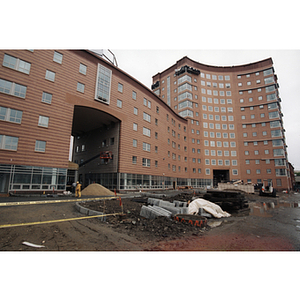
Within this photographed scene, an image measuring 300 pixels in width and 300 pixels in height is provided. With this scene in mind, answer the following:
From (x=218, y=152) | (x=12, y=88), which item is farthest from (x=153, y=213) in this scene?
(x=218, y=152)

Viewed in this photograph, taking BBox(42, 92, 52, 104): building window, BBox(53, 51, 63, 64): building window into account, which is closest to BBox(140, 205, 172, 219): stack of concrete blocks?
BBox(42, 92, 52, 104): building window

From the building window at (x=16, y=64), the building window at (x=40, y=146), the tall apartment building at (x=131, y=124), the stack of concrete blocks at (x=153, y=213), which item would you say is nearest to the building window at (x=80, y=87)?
the tall apartment building at (x=131, y=124)

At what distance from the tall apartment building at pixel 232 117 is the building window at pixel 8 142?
44013 millimetres

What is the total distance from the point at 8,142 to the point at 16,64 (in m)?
9.36

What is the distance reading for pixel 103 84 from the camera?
93.9 ft

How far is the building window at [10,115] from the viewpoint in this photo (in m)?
18.7

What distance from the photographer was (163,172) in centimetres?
3947

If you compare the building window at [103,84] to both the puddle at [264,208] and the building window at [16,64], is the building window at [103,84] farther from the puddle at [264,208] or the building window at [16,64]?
the puddle at [264,208]

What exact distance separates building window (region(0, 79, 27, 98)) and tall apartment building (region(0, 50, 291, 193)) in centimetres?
9

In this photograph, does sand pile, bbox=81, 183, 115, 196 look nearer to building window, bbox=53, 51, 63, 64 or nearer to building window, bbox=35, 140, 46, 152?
building window, bbox=35, 140, 46, 152

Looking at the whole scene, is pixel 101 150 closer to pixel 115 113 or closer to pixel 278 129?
pixel 115 113

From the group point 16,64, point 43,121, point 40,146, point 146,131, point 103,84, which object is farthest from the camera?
point 146,131

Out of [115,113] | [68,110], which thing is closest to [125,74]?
[115,113]

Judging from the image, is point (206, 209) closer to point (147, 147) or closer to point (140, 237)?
point (140, 237)
